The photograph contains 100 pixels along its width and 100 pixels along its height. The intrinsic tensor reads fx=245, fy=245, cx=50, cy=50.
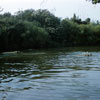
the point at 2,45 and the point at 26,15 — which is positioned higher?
the point at 26,15

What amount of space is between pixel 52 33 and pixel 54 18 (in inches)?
333

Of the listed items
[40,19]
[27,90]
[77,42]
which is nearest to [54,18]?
[40,19]

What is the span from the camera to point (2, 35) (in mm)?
73750

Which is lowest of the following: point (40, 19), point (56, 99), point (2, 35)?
point (56, 99)

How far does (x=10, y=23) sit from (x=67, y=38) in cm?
3170

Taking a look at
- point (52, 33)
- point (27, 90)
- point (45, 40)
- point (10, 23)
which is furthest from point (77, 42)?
point (27, 90)

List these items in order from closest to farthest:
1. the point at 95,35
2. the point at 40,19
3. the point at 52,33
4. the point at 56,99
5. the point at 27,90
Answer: the point at 56,99, the point at 27,90, the point at 52,33, the point at 40,19, the point at 95,35

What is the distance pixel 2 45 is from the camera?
74.9m

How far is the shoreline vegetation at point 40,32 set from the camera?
7725 cm

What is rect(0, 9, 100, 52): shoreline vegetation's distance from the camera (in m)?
77.2

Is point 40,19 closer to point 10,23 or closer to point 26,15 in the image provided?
point 26,15

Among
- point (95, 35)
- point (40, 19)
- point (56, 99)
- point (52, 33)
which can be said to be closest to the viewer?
point (56, 99)

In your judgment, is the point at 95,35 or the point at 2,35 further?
the point at 95,35

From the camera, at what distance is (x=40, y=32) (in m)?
86.9
